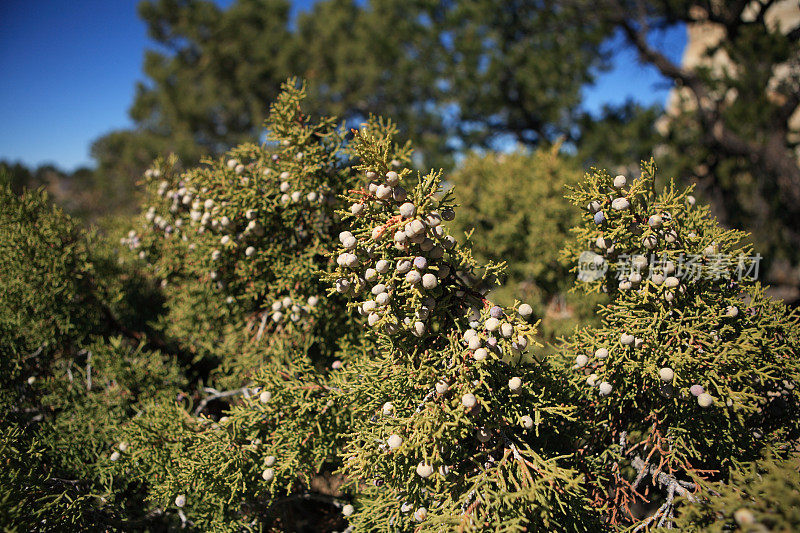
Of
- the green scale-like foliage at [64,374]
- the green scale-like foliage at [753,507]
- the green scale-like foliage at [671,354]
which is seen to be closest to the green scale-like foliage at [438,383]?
the green scale-like foliage at [671,354]

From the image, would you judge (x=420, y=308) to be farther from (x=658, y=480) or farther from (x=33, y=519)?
(x=33, y=519)

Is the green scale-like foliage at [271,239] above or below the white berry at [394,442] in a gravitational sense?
above

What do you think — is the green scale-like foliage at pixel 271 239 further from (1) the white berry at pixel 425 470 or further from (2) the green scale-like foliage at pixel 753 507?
(2) the green scale-like foliage at pixel 753 507

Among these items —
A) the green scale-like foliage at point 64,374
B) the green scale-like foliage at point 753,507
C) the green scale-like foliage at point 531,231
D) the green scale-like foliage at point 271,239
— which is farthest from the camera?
the green scale-like foliage at point 531,231

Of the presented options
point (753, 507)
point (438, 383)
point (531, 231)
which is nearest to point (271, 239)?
point (438, 383)

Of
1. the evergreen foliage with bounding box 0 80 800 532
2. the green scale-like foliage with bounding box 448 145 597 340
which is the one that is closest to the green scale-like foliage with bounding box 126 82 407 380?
the evergreen foliage with bounding box 0 80 800 532

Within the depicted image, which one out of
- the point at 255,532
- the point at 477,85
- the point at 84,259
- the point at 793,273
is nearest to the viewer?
the point at 255,532

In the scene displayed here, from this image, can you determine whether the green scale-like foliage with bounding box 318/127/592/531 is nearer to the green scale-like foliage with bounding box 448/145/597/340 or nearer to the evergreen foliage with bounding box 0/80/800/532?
the evergreen foliage with bounding box 0/80/800/532

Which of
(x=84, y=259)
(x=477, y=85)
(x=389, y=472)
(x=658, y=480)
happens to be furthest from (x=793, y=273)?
(x=84, y=259)

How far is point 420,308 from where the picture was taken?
1617mm

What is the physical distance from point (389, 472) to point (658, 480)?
1.20 meters

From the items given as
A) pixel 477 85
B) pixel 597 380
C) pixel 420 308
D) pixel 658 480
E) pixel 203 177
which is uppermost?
pixel 477 85

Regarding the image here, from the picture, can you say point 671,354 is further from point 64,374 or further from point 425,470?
point 64,374

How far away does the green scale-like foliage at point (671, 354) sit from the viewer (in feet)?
5.74
